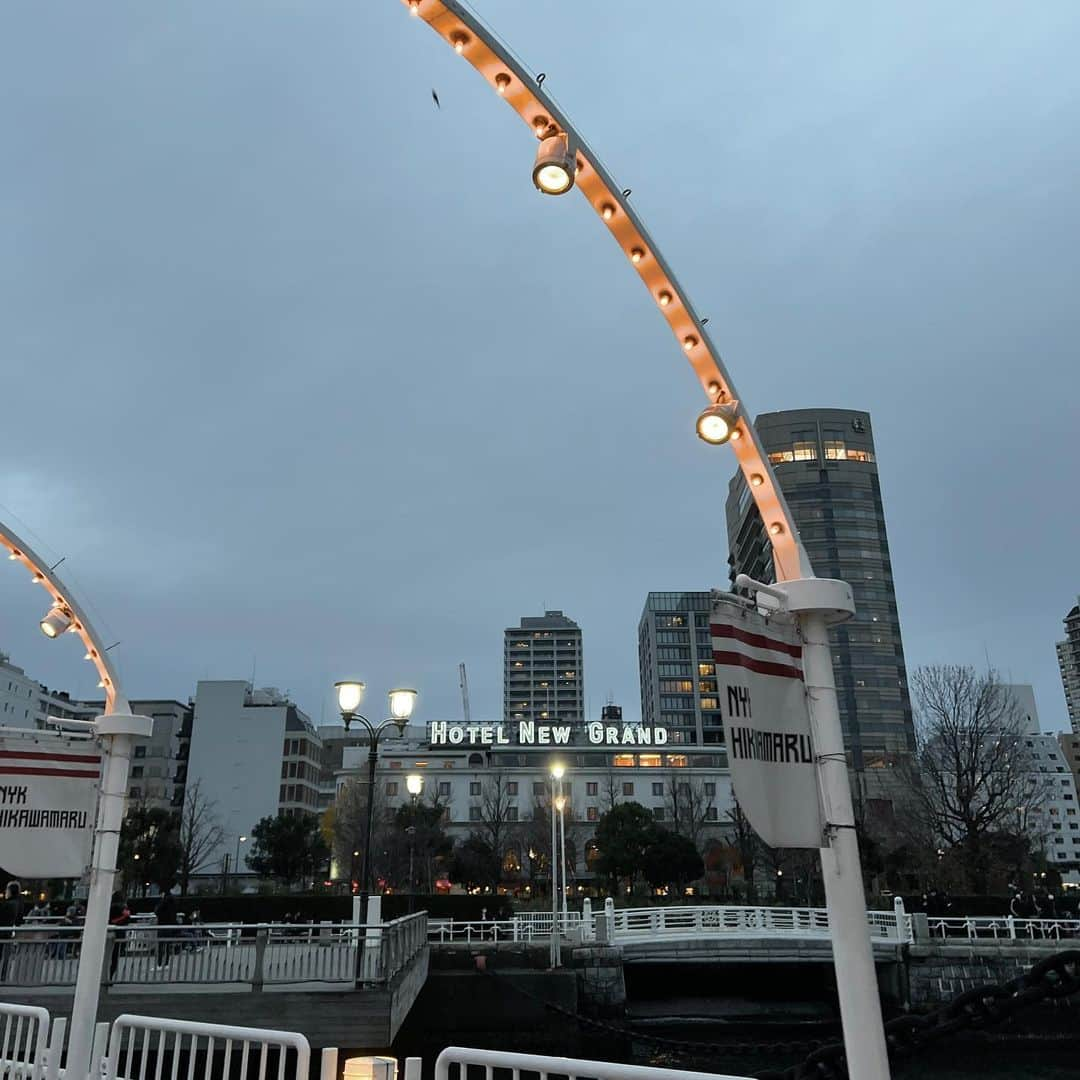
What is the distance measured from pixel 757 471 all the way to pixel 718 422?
0.35 metres

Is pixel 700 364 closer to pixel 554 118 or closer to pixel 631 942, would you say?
pixel 554 118

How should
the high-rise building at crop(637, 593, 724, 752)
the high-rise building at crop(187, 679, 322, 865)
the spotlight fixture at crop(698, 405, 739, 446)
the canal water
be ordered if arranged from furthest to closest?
the high-rise building at crop(637, 593, 724, 752) → the high-rise building at crop(187, 679, 322, 865) → the canal water → the spotlight fixture at crop(698, 405, 739, 446)

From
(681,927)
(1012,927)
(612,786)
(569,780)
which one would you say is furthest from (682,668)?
(1012,927)

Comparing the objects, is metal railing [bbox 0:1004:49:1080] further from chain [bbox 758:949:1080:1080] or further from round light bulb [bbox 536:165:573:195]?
round light bulb [bbox 536:165:573:195]

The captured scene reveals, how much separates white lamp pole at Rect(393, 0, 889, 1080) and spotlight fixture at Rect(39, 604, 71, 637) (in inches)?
254

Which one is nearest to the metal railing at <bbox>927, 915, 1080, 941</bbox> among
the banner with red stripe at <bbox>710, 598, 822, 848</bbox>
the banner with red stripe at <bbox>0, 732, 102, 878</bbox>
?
the banner with red stripe at <bbox>0, 732, 102, 878</bbox>

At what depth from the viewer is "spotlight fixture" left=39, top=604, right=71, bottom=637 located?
835cm

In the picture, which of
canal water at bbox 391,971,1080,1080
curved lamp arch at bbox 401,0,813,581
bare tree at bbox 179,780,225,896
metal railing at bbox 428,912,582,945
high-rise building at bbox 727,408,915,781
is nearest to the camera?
curved lamp arch at bbox 401,0,813,581

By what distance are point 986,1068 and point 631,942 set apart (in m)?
10.3

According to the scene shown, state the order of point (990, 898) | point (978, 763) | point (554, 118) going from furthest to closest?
point (978, 763)
point (990, 898)
point (554, 118)

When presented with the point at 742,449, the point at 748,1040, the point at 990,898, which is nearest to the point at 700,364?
the point at 742,449

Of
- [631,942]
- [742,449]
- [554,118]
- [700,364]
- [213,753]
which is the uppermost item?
[213,753]

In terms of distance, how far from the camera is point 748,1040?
81.0 ft

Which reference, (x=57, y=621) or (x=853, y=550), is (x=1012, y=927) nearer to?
(x=57, y=621)
